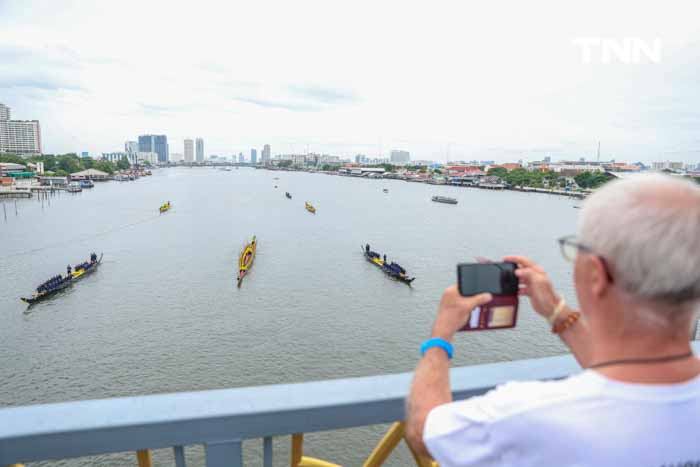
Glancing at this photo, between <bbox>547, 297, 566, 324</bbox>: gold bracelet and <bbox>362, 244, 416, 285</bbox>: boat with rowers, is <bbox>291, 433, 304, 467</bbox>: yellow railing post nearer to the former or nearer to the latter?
<bbox>547, 297, 566, 324</bbox>: gold bracelet

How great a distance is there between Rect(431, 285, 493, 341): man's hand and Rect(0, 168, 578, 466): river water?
3.23 ft

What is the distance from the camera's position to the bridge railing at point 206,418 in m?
0.75

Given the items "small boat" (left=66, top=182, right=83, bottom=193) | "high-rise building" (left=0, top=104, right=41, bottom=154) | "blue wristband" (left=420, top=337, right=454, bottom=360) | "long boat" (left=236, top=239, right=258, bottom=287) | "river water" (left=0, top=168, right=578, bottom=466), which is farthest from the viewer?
"high-rise building" (left=0, top=104, right=41, bottom=154)

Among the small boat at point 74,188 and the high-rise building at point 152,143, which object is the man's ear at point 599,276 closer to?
Answer: the small boat at point 74,188

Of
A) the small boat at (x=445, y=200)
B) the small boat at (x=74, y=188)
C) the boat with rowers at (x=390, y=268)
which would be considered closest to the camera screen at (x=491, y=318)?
the boat with rowers at (x=390, y=268)

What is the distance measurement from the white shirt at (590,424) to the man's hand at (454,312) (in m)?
0.16

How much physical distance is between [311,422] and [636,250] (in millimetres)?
583

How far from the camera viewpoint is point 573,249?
61 cm

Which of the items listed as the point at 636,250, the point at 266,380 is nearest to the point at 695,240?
the point at 636,250

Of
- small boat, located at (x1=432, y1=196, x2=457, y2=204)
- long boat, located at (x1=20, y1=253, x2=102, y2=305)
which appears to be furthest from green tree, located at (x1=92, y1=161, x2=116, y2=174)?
long boat, located at (x1=20, y1=253, x2=102, y2=305)

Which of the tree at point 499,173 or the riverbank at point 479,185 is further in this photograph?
the tree at point 499,173

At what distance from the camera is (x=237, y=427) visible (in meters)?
0.80

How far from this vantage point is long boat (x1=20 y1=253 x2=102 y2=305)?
15717 millimetres

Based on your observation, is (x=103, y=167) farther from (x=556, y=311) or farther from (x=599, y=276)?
(x=599, y=276)
